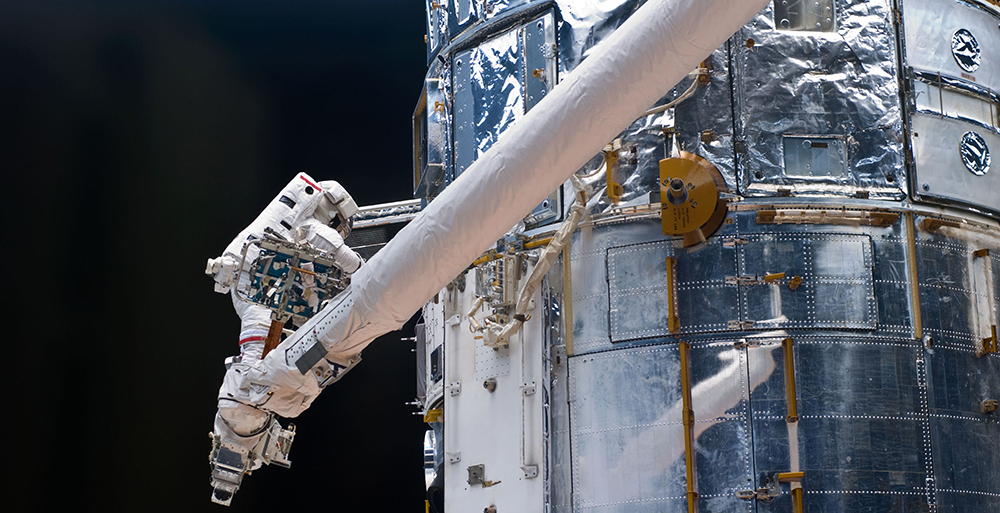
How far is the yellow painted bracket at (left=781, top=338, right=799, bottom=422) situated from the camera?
280 inches

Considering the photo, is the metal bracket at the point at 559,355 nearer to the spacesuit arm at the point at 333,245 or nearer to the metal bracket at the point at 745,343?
the metal bracket at the point at 745,343

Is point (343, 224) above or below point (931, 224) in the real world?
above

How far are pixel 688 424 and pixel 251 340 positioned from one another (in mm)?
3721

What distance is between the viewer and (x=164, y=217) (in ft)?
48.1

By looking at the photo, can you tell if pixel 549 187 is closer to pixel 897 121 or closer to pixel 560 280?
pixel 560 280

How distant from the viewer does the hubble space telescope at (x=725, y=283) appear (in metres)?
7.12

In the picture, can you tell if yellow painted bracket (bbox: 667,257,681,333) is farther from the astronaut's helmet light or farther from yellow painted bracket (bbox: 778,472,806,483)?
the astronaut's helmet light

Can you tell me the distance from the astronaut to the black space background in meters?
5.85

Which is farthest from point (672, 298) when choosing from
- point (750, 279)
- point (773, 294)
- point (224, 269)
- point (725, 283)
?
point (224, 269)

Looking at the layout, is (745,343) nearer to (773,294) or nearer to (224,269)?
(773,294)

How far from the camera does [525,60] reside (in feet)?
28.0

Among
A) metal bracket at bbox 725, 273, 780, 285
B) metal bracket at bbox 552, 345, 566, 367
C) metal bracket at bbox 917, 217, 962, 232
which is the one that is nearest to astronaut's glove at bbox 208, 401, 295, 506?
metal bracket at bbox 552, 345, 566, 367

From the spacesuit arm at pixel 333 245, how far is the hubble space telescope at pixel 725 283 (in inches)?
3.2

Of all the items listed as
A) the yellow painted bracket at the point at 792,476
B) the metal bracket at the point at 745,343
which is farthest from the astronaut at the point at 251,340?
the yellow painted bracket at the point at 792,476
